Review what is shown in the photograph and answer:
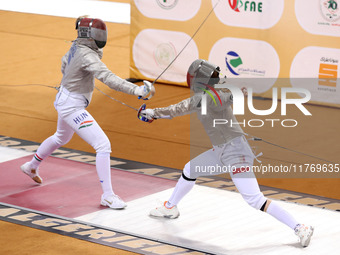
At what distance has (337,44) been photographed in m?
8.30

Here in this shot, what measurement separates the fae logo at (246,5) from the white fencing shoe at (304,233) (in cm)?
463

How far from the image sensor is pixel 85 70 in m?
5.40

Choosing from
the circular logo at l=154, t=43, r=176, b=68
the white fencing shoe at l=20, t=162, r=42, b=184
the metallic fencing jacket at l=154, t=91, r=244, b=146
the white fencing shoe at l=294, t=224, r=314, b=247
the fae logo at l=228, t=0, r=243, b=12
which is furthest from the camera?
the circular logo at l=154, t=43, r=176, b=68

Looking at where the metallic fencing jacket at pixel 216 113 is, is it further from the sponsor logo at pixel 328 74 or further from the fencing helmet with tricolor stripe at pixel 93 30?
the sponsor logo at pixel 328 74

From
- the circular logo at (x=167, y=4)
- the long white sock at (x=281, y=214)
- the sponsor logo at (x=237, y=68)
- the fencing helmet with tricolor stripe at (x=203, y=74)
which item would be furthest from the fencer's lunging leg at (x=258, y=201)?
the circular logo at (x=167, y=4)

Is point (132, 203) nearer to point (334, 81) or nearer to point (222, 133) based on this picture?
point (222, 133)

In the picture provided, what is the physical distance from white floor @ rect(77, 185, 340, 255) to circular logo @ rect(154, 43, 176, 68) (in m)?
3.96

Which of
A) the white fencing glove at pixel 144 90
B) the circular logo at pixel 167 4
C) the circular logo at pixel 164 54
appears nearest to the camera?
the white fencing glove at pixel 144 90

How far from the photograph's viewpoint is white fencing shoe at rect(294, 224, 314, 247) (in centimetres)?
459

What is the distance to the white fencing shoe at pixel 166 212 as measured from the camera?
5.20 m

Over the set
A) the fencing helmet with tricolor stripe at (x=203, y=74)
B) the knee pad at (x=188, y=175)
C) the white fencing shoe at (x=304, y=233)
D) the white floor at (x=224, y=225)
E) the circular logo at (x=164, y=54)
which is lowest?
the white floor at (x=224, y=225)

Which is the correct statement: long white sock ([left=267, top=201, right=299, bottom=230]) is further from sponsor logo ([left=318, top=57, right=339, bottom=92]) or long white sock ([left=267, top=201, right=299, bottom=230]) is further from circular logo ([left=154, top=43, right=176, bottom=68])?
A: circular logo ([left=154, top=43, right=176, bottom=68])

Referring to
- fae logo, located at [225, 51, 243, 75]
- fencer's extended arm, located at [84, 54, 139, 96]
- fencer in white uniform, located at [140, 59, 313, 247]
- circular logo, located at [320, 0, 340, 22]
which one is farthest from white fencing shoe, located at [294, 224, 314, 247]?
fae logo, located at [225, 51, 243, 75]

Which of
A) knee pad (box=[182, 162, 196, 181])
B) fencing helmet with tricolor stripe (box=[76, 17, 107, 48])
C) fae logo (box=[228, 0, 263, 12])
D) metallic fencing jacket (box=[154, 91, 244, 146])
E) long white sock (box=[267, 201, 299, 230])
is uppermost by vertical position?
fencing helmet with tricolor stripe (box=[76, 17, 107, 48])
